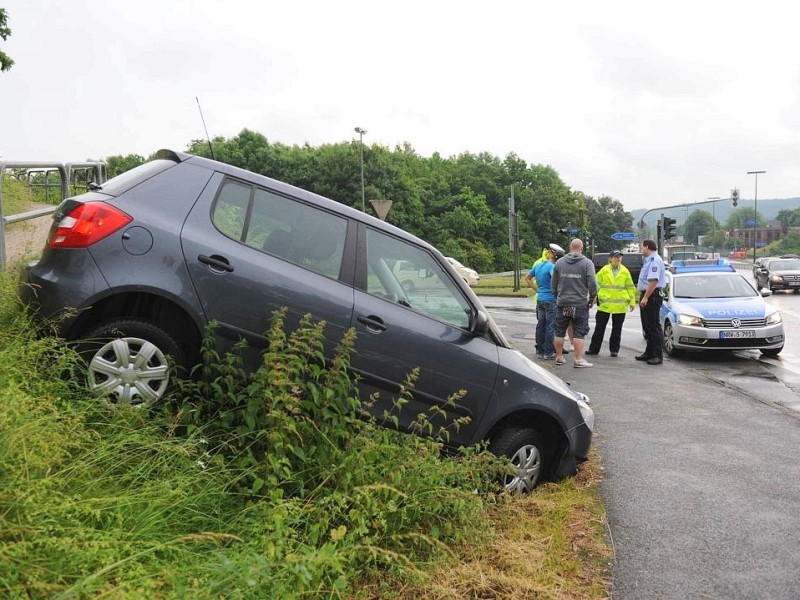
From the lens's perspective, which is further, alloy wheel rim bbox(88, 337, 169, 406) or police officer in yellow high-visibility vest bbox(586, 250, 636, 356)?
police officer in yellow high-visibility vest bbox(586, 250, 636, 356)

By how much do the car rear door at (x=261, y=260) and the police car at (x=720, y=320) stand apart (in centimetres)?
922

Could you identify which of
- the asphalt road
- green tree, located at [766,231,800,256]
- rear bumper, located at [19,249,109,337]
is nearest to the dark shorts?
the asphalt road

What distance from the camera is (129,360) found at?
388cm

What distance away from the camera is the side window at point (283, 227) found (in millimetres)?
4293

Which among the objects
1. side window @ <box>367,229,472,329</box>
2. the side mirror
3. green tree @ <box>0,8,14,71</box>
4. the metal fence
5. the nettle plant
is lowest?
the nettle plant

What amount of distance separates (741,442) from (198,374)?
16.5 ft

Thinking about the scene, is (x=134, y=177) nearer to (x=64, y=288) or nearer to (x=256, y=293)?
(x=64, y=288)

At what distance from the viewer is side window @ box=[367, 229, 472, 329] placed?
450 centimetres

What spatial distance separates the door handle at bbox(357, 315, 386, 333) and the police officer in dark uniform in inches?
314

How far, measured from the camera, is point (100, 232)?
399 cm

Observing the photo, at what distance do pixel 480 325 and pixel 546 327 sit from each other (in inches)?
305

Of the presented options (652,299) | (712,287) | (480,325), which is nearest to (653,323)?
(652,299)

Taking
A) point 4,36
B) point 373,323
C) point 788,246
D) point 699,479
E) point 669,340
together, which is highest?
point 4,36

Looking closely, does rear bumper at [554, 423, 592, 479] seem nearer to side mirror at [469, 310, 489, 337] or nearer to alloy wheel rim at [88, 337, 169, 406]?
side mirror at [469, 310, 489, 337]
